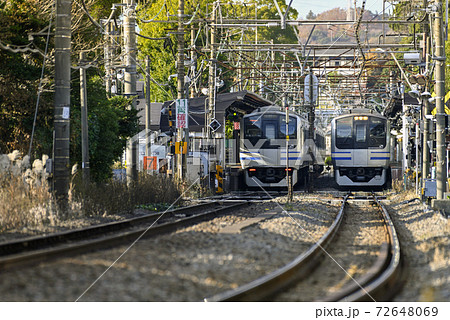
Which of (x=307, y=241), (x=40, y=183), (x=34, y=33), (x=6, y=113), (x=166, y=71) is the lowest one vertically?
(x=307, y=241)

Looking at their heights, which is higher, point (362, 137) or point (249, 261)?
point (362, 137)

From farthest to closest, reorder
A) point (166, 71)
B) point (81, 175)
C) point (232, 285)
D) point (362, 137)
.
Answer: point (166, 71) < point (362, 137) < point (81, 175) < point (232, 285)

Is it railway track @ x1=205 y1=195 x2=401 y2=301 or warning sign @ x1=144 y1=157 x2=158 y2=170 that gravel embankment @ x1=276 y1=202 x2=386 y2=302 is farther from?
warning sign @ x1=144 y1=157 x2=158 y2=170

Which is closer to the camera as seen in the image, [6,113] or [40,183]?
[40,183]

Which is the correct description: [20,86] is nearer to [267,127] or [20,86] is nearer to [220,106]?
[220,106]

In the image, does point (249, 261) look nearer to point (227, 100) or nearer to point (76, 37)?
point (76, 37)

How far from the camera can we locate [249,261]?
27.8 ft

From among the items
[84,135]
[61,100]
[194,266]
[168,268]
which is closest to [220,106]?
[84,135]

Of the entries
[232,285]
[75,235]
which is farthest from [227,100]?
[232,285]

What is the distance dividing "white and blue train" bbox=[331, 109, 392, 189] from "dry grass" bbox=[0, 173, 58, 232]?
1939cm

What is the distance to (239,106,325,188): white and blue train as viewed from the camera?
2770cm

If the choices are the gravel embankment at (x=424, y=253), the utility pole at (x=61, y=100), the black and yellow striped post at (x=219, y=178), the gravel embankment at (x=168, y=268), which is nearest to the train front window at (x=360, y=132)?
the black and yellow striped post at (x=219, y=178)

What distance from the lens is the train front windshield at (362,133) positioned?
2955 centimetres

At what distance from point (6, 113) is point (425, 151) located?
1304 centimetres
